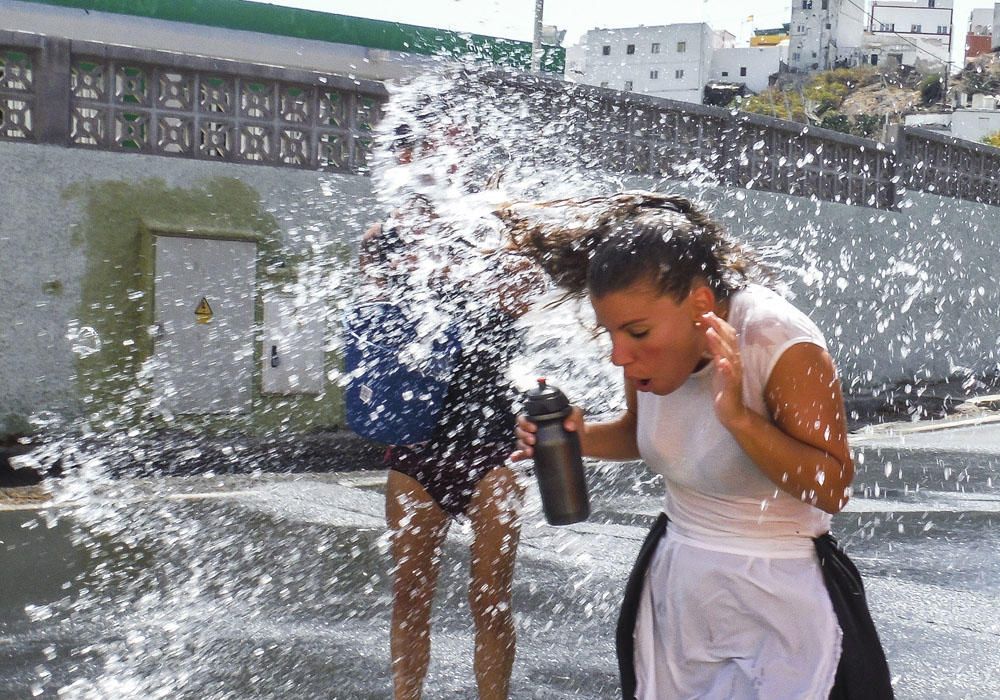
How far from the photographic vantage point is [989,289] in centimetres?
2027

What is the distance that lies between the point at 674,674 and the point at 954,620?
11.3 ft

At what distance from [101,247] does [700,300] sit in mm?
9234

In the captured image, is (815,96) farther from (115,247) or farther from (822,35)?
(115,247)

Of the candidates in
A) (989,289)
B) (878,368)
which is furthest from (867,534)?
(989,289)

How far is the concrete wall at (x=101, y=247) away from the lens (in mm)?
10414

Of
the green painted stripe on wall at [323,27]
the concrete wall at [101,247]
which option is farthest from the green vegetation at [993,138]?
the concrete wall at [101,247]

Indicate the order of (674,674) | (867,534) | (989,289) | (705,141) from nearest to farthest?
(674,674)
(867,534)
(705,141)
(989,289)

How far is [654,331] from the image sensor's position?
2469mm

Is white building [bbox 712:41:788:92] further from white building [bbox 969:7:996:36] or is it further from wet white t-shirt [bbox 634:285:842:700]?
wet white t-shirt [bbox 634:285:842:700]

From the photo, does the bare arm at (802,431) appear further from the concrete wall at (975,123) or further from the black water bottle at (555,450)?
the concrete wall at (975,123)

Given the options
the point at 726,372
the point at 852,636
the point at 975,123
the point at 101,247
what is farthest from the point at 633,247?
the point at 975,123

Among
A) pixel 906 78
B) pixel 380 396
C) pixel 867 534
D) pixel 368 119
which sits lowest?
pixel 867 534

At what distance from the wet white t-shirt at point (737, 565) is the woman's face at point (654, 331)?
0.08m

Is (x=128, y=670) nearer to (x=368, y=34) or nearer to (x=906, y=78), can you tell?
(x=368, y=34)
